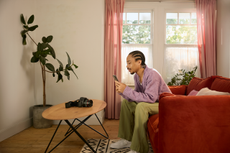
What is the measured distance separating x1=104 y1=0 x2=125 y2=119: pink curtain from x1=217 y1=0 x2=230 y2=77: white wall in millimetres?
1995

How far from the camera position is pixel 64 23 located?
3.15m

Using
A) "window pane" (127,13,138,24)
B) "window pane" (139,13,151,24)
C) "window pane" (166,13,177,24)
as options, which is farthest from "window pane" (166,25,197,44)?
"window pane" (127,13,138,24)

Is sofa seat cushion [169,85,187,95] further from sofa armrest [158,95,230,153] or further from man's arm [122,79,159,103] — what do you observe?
sofa armrest [158,95,230,153]

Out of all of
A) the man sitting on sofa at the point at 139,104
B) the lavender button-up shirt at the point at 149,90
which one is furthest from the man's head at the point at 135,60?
the lavender button-up shirt at the point at 149,90

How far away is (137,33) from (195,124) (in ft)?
9.37

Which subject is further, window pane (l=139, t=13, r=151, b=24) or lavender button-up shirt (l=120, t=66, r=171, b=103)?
window pane (l=139, t=13, r=151, b=24)

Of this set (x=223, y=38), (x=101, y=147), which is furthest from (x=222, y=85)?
(x=223, y=38)

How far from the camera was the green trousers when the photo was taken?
5.38 ft

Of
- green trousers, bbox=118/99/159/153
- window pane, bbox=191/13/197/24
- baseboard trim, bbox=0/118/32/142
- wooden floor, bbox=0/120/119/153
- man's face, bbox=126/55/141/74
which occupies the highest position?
window pane, bbox=191/13/197/24

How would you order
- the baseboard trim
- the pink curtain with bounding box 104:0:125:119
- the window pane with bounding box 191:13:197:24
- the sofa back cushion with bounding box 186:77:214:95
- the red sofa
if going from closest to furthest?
the red sofa → the sofa back cushion with bounding box 186:77:214:95 → the baseboard trim → the pink curtain with bounding box 104:0:125:119 → the window pane with bounding box 191:13:197:24

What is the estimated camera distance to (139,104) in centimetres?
178

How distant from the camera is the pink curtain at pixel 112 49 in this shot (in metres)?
3.49

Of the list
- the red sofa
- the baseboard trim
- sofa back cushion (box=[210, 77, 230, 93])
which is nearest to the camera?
the red sofa

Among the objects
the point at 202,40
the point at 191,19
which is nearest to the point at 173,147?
the point at 202,40
